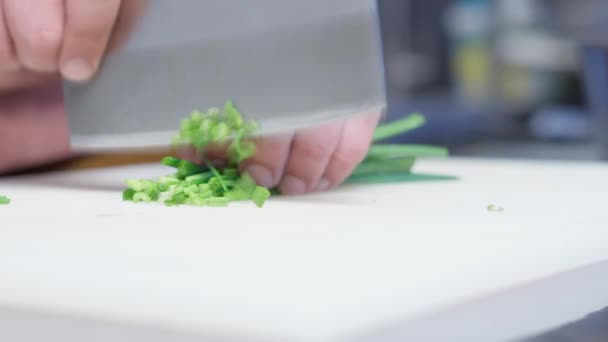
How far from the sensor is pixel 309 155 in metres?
0.88

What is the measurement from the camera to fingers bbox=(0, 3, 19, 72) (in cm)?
89

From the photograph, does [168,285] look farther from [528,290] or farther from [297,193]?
[297,193]

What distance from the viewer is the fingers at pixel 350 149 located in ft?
2.95

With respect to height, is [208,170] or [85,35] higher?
[85,35]

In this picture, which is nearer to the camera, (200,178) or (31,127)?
(200,178)

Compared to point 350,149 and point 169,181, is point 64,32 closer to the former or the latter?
point 169,181

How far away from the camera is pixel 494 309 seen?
556 mm

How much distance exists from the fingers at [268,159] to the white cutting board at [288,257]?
0.03 metres

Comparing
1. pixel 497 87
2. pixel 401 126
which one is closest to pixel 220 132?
pixel 401 126

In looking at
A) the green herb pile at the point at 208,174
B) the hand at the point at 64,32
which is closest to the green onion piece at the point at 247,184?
the green herb pile at the point at 208,174

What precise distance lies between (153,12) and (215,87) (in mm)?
91

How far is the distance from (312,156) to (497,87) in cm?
271

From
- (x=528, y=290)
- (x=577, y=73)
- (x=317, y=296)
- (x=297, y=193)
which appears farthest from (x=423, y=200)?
(x=577, y=73)

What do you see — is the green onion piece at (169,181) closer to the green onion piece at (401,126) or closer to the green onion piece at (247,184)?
the green onion piece at (247,184)
